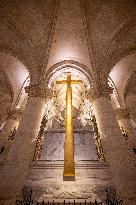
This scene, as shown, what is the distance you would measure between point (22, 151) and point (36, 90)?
286cm

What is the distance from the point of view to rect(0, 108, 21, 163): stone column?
8.24 meters

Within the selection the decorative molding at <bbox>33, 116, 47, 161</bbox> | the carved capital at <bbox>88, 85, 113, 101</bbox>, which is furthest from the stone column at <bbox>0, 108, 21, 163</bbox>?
the carved capital at <bbox>88, 85, 113, 101</bbox>

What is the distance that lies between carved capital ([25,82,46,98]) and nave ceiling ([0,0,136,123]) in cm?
119

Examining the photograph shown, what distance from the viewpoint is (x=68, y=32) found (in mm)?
10062

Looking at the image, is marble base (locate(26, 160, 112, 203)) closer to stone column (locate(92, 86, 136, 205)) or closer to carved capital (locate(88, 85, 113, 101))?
stone column (locate(92, 86, 136, 205))

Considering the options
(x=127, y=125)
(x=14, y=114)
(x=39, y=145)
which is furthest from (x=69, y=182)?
(x=14, y=114)

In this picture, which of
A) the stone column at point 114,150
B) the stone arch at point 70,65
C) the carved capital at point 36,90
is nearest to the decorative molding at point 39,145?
the carved capital at point 36,90

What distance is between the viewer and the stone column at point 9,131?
824 centimetres

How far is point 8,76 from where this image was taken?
10883 mm

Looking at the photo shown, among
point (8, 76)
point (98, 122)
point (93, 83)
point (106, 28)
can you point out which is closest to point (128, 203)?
point (98, 122)

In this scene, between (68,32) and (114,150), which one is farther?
(68,32)

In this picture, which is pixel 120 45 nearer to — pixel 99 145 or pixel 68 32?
pixel 68 32

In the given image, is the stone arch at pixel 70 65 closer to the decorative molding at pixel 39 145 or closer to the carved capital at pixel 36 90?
the carved capital at pixel 36 90

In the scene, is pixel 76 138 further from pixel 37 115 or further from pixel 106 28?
pixel 106 28
